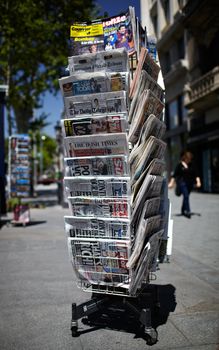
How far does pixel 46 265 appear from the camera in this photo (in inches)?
254

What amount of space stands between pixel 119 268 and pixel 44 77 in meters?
19.0

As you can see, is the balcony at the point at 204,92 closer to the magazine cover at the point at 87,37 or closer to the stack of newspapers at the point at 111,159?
the magazine cover at the point at 87,37

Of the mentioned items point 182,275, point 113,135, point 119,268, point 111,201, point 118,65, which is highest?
point 118,65

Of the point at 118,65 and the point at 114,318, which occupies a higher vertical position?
the point at 118,65

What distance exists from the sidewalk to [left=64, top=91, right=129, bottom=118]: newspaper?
6.40ft

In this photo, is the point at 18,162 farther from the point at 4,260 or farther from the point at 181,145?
the point at 181,145

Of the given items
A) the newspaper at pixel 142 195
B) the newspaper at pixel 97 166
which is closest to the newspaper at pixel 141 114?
the newspaper at pixel 97 166

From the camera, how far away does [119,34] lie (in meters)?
3.59

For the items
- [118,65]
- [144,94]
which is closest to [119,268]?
[144,94]

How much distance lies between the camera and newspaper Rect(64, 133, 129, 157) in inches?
132

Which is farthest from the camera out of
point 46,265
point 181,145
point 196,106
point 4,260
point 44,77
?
point 181,145

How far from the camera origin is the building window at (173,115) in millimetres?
29734

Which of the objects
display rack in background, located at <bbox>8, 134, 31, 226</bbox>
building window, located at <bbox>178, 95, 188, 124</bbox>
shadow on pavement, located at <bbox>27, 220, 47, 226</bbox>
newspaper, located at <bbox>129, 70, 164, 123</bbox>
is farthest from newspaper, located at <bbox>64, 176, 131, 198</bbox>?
building window, located at <bbox>178, 95, 188, 124</bbox>

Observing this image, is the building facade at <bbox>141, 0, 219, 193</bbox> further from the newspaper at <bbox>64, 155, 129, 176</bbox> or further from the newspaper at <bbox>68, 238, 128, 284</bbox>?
the newspaper at <bbox>68, 238, 128, 284</bbox>
